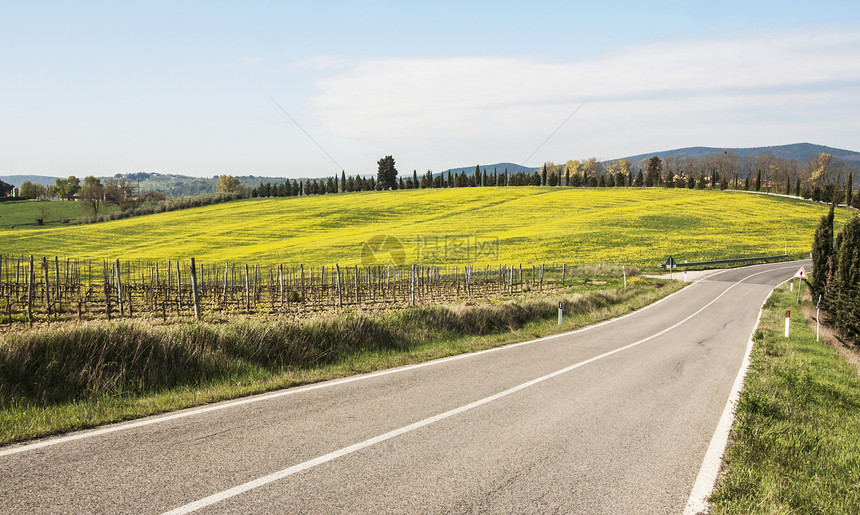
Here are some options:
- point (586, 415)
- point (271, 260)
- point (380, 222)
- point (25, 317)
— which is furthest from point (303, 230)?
point (586, 415)

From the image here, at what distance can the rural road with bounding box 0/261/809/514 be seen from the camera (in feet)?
15.3

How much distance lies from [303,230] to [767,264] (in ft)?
187

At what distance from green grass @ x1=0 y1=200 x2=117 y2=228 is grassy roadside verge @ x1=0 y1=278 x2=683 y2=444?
336 feet

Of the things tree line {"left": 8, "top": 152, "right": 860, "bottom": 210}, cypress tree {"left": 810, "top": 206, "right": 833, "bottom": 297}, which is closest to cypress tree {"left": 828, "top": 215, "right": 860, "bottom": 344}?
cypress tree {"left": 810, "top": 206, "right": 833, "bottom": 297}

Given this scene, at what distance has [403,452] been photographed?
5812mm

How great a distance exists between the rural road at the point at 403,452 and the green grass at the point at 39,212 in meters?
106

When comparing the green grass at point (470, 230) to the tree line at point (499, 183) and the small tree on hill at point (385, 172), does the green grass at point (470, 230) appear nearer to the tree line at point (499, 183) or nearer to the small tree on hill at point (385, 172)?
the tree line at point (499, 183)

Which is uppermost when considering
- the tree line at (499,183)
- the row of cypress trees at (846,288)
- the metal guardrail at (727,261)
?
the tree line at (499,183)

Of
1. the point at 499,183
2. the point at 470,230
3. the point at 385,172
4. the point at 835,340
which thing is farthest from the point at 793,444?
the point at 385,172

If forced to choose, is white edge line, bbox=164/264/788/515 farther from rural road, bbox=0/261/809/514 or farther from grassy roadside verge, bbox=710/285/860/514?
grassy roadside verge, bbox=710/285/860/514

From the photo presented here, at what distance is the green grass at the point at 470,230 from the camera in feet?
179

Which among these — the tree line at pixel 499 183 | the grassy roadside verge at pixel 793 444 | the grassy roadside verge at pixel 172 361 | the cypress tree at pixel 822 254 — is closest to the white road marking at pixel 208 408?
the grassy roadside verge at pixel 172 361

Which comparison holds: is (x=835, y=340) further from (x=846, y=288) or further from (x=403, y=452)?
(x=403, y=452)

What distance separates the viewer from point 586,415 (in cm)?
766
